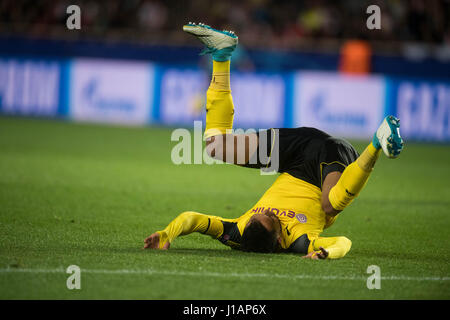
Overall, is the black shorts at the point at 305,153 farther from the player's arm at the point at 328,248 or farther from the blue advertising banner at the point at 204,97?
the blue advertising banner at the point at 204,97

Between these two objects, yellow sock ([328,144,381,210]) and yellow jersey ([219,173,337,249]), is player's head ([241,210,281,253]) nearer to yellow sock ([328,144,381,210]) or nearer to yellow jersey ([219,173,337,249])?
yellow jersey ([219,173,337,249])

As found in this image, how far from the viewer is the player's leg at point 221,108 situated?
6.48 m

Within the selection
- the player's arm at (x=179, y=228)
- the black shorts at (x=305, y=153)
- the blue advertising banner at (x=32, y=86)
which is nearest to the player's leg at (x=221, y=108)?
the black shorts at (x=305, y=153)

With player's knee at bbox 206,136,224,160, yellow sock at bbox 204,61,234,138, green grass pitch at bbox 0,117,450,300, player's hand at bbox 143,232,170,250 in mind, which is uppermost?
yellow sock at bbox 204,61,234,138

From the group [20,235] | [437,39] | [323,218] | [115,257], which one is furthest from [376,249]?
[437,39]

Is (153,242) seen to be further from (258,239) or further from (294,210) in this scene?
(294,210)

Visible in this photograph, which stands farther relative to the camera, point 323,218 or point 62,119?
point 62,119

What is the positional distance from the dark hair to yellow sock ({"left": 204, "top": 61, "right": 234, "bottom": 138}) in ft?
3.00

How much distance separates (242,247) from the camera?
6.52 metres

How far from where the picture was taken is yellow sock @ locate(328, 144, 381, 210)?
19.8 ft

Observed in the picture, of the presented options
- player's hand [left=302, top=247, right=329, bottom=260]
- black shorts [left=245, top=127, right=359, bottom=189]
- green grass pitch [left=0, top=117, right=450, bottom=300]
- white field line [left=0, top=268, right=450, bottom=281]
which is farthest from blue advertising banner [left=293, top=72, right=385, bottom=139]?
white field line [left=0, top=268, right=450, bottom=281]

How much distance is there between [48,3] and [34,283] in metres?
18.0

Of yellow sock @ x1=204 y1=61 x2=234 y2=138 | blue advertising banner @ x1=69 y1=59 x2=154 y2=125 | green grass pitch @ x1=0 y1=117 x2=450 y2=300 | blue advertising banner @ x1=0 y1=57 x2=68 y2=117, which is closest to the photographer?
green grass pitch @ x1=0 y1=117 x2=450 y2=300
